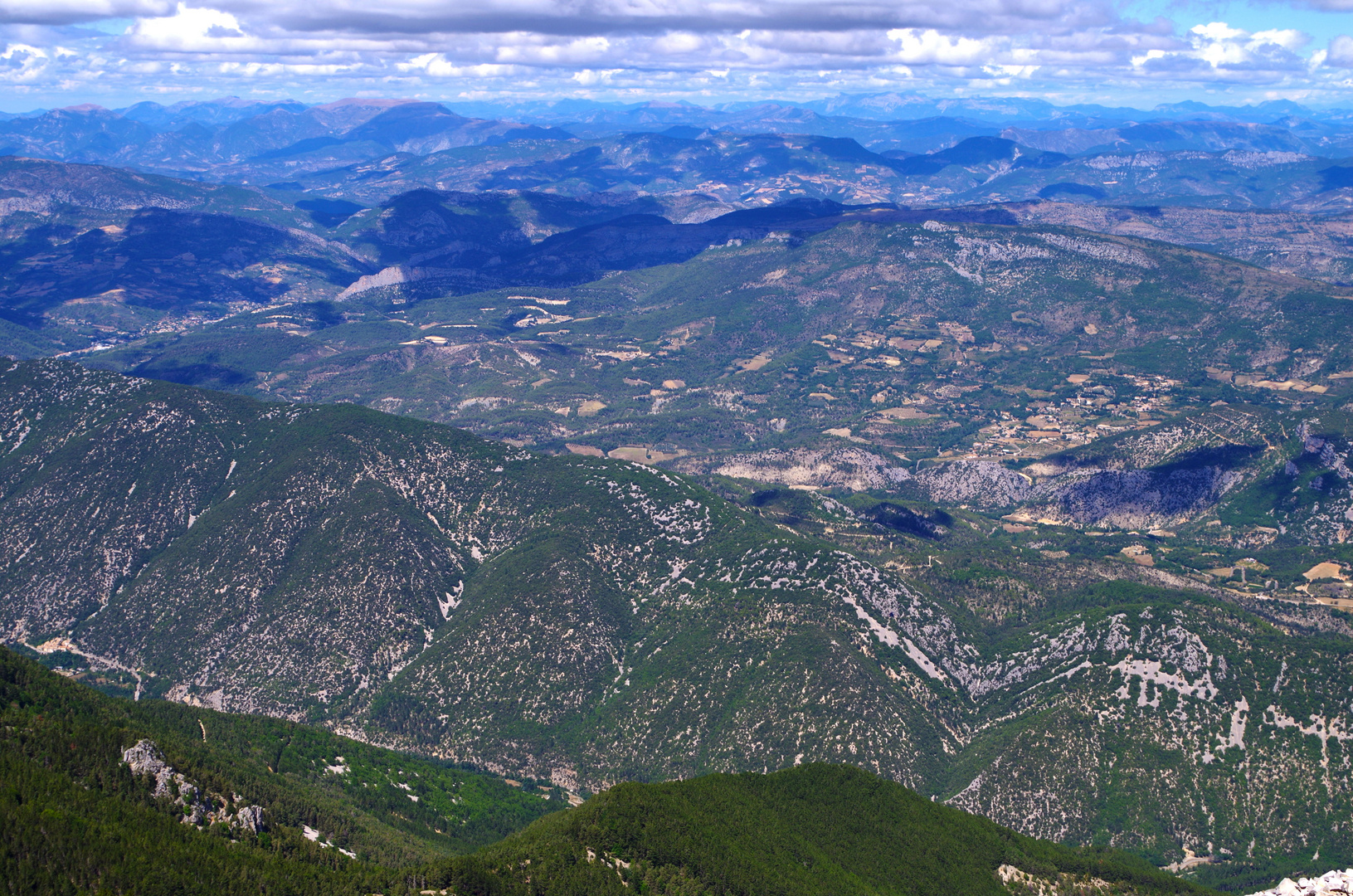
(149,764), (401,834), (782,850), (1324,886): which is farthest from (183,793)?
(1324,886)

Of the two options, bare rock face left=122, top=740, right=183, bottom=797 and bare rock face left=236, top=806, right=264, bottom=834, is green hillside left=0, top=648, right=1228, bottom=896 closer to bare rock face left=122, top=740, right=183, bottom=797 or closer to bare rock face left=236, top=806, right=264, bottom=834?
bare rock face left=236, top=806, right=264, bottom=834

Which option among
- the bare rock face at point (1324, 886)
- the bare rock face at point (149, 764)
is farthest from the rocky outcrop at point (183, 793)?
the bare rock face at point (1324, 886)

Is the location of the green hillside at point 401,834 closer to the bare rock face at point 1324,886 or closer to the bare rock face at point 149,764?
the bare rock face at point 149,764

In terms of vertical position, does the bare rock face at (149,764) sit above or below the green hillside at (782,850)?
above

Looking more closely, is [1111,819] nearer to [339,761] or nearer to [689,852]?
[689,852]

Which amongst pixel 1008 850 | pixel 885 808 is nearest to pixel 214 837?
pixel 885 808

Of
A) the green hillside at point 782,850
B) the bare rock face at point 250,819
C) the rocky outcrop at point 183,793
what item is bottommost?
the green hillside at point 782,850

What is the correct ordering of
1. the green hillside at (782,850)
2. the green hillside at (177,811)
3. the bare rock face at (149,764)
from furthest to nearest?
the green hillside at (782,850), the bare rock face at (149,764), the green hillside at (177,811)

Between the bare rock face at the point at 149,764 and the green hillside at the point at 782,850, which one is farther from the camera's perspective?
the green hillside at the point at 782,850

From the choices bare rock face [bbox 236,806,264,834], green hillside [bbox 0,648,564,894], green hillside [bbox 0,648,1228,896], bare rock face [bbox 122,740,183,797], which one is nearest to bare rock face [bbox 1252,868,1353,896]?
green hillside [bbox 0,648,1228,896]
